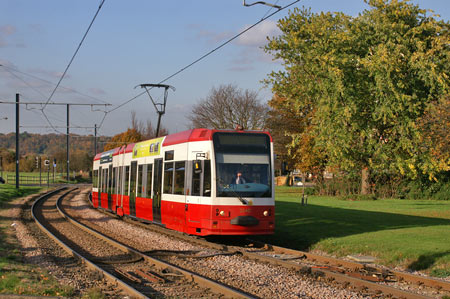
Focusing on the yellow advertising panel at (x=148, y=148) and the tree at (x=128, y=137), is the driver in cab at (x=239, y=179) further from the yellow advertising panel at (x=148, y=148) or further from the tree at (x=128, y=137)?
the tree at (x=128, y=137)

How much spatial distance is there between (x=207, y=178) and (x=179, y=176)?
1.73 m

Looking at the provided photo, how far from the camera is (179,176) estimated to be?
634 inches

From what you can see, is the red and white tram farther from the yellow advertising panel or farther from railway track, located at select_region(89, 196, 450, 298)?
the yellow advertising panel

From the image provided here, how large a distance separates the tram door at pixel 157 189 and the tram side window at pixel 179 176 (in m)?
1.69

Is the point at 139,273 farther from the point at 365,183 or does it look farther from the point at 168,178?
the point at 365,183

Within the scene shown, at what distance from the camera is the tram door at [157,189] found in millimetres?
17938

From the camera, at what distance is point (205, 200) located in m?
14.6

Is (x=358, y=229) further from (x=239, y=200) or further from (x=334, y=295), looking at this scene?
(x=334, y=295)

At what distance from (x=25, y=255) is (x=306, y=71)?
2291 cm

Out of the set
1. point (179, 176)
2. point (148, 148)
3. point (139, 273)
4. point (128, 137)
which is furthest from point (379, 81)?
point (128, 137)

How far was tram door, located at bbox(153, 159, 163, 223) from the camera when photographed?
1794 centimetres

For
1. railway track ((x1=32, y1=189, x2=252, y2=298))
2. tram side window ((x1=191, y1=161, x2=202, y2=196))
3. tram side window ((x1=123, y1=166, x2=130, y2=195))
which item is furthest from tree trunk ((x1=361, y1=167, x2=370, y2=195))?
tram side window ((x1=191, y1=161, x2=202, y2=196))

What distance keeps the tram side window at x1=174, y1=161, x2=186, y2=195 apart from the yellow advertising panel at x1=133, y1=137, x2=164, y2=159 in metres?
2.30

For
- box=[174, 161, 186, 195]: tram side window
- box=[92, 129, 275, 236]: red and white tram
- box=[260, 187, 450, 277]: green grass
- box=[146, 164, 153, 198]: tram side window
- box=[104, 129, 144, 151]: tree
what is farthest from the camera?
box=[104, 129, 144, 151]: tree
